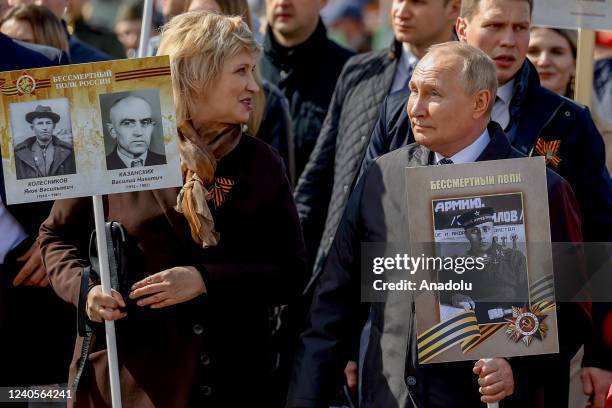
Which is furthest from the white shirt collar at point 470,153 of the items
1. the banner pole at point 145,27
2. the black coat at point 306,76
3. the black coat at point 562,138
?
the black coat at point 306,76

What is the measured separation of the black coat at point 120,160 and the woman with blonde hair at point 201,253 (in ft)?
0.43

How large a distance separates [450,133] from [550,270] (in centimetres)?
58

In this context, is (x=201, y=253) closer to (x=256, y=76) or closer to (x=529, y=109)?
(x=256, y=76)

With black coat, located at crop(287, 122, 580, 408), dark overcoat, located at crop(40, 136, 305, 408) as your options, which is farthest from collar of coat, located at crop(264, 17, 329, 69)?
black coat, located at crop(287, 122, 580, 408)

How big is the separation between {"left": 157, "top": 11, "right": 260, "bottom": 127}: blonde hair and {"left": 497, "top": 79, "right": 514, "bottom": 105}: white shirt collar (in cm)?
121

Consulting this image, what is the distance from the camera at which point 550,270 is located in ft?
12.2

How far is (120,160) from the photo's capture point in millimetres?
4047

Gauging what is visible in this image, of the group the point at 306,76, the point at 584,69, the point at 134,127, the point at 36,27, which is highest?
the point at 36,27

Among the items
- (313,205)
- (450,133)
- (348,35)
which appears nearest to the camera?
(450,133)

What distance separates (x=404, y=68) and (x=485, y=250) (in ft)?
6.35

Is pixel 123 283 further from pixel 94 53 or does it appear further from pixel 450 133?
pixel 94 53

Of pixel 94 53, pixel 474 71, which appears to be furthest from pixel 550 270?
pixel 94 53

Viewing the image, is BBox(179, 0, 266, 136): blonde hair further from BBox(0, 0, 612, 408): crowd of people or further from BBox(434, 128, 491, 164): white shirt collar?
BBox(434, 128, 491, 164): white shirt collar

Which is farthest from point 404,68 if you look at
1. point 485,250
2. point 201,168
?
point 485,250
